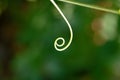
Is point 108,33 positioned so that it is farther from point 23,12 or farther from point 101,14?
point 23,12

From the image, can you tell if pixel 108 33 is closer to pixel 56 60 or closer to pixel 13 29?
pixel 56 60

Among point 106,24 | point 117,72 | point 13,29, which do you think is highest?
point 13,29

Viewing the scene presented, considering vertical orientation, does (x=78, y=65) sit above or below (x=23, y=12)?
below

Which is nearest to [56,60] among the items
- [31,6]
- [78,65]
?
[78,65]

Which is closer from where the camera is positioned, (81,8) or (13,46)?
(81,8)

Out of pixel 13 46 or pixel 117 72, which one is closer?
pixel 117 72

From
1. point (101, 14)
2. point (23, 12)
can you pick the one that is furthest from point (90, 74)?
point (23, 12)
